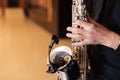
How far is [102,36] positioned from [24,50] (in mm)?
2557

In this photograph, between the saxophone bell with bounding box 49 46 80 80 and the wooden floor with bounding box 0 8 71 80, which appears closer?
the saxophone bell with bounding box 49 46 80 80

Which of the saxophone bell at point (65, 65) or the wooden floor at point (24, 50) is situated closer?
the saxophone bell at point (65, 65)

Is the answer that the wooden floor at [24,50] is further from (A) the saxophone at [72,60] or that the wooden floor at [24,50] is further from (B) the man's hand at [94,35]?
(B) the man's hand at [94,35]

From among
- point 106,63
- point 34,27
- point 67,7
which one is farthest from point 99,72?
point 34,27

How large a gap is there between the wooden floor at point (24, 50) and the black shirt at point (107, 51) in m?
0.96

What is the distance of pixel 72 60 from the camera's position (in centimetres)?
83

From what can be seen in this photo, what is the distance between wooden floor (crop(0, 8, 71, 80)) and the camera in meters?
2.58

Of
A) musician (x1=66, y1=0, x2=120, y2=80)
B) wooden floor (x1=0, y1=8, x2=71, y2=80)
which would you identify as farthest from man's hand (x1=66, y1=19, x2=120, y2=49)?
wooden floor (x1=0, y1=8, x2=71, y2=80)

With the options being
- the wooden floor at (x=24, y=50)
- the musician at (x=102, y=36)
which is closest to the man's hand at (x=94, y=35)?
the musician at (x=102, y=36)

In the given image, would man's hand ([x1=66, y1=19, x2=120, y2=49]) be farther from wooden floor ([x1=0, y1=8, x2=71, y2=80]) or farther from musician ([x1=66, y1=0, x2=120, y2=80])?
wooden floor ([x1=0, y1=8, x2=71, y2=80])

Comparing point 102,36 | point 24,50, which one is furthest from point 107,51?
point 24,50

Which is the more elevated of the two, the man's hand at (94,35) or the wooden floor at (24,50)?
the man's hand at (94,35)

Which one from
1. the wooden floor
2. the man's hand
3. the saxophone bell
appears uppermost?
the man's hand

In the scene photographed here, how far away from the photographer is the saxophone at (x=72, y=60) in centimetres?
82
